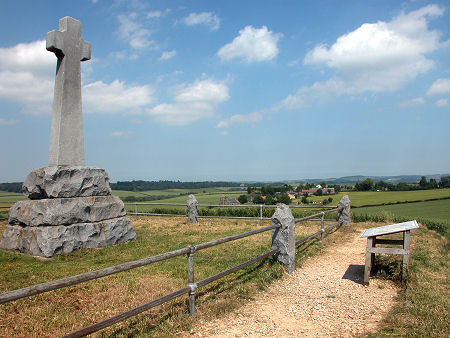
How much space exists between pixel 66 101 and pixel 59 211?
9.80 ft

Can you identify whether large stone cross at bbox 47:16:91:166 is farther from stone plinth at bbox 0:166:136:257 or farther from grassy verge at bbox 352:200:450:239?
grassy verge at bbox 352:200:450:239

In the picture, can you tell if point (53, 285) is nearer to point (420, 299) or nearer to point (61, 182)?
point (420, 299)

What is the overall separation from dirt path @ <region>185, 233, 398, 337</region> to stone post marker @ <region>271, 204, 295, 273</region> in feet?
1.06

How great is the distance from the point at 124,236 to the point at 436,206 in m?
19.0

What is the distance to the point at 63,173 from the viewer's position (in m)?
8.84

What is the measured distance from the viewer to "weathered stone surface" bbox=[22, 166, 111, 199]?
28.3ft

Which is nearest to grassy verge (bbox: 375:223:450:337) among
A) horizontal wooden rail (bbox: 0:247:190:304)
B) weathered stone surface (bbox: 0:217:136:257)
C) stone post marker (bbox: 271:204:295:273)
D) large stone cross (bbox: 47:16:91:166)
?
stone post marker (bbox: 271:204:295:273)

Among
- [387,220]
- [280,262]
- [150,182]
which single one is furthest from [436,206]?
[150,182]

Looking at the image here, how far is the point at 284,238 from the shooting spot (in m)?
6.80

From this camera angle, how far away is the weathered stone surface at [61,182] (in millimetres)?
8641

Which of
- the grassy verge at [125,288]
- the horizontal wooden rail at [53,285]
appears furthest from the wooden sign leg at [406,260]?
the horizontal wooden rail at [53,285]

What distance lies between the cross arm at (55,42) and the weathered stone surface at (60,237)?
15.9 ft

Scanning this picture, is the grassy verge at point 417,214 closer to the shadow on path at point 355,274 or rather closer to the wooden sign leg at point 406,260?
the shadow on path at point 355,274

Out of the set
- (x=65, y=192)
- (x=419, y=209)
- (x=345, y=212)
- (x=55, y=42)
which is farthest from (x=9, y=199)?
(x=419, y=209)
